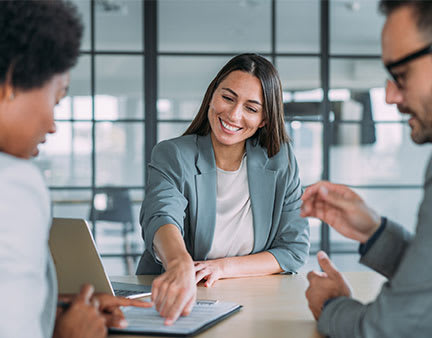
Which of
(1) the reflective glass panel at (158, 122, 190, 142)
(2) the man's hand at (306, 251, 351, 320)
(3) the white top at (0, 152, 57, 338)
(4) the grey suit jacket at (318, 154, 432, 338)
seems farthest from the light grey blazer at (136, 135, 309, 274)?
(1) the reflective glass panel at (158, 122, 190, 142)

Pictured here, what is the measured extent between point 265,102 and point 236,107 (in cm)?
12

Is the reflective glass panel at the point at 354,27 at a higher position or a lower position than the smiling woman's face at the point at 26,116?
higher

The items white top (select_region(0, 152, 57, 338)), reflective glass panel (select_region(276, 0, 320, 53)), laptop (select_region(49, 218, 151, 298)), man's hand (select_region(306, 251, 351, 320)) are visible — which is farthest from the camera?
reflective glass panel (select_region(276, 0, 320, 53))

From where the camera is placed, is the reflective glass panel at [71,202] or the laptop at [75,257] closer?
the laptop at [75,257]

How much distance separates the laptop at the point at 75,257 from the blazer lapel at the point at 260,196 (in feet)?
2.37

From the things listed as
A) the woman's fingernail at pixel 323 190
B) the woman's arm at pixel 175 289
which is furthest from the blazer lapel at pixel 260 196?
the woman's fingernail at pixel 323 190

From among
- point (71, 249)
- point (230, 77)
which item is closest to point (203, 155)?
point (230, 77)

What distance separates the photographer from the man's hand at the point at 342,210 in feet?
4.21

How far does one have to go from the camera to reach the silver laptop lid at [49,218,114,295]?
148 cm

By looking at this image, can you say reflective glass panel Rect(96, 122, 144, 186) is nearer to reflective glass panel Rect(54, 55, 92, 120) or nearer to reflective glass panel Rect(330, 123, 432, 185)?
reflective glass panel Rect(54, 55, 92, 120)

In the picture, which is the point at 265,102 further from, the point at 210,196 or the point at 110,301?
the point at 110,301

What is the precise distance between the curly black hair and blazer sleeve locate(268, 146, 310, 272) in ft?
4.10

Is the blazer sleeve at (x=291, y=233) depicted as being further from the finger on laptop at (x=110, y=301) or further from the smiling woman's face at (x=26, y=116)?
the smiling woman's face at (x=26, y=116)

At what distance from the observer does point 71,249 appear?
1.49m
